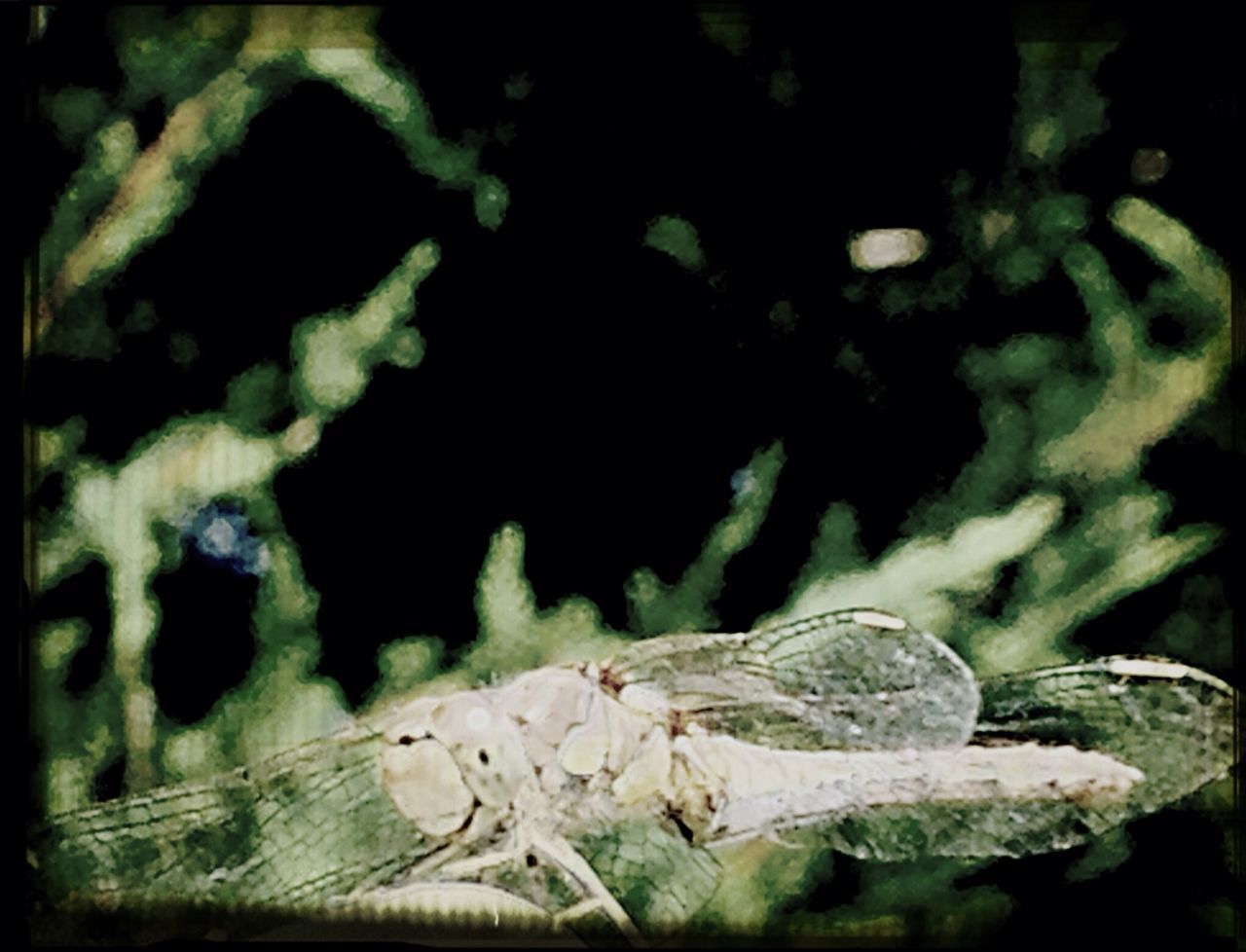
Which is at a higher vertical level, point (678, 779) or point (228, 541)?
point (228, 541)

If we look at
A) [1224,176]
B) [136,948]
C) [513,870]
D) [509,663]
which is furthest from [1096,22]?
[136,948]

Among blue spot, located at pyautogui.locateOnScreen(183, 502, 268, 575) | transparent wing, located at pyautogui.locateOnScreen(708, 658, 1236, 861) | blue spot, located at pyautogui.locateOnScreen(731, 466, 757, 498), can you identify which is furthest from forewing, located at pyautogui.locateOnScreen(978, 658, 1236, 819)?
blue spot, located at pyautogui.locateOnScreen(183, 502, 268, 575)

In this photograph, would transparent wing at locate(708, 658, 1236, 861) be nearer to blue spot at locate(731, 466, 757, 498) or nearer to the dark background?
the dark background

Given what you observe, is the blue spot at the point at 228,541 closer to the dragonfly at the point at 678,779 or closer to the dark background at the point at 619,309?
the dark background at the point at 619,309

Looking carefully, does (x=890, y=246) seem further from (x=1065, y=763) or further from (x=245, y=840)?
(x=245, y=840)

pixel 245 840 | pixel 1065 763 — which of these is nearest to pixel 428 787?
pixel 245 840

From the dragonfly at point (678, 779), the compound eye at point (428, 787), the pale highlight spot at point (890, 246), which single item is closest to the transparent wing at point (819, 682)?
the dragonfly at point (678, 779)

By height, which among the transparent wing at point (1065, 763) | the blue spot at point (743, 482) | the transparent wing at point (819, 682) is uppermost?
the blue spot at point (743, 482)

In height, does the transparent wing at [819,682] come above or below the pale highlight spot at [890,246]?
below
